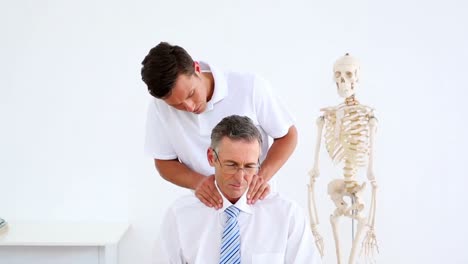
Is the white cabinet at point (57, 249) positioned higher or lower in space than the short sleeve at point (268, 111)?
lower

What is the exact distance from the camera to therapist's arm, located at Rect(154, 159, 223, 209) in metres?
1.80

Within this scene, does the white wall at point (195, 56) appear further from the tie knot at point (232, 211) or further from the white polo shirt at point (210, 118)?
the tie knot at point (232, 211)

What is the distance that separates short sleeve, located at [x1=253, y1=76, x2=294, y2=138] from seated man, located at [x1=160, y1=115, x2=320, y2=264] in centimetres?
30

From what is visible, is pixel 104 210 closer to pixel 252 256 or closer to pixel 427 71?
pixel 252 256

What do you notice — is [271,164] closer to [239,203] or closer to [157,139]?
[239,203]

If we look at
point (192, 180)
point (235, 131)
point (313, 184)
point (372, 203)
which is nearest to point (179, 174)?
point (192, 180)

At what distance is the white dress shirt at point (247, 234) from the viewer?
1.78 meters

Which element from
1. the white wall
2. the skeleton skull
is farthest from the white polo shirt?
the white wall

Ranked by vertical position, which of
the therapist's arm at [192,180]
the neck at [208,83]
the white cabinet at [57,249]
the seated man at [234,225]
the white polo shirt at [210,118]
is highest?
the neck at [208,83]

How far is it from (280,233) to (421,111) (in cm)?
165

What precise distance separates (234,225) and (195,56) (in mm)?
→ 1503

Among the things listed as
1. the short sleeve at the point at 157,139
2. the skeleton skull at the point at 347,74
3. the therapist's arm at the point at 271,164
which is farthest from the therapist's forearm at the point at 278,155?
the skeleton skull at the point at 347,74

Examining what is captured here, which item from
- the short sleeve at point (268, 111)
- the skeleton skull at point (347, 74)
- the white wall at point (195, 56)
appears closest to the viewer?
the short sleeve at point (268, 111)

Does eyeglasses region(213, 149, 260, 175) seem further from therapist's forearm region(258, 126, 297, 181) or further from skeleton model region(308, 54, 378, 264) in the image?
skeleton model region(308, 54, 378, 264)
